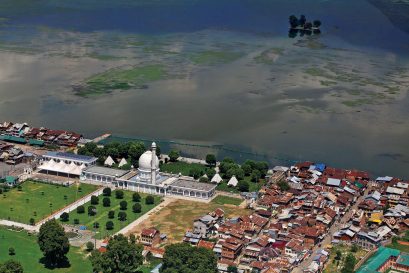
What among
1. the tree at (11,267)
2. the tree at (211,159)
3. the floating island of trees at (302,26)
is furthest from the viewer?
the floating island of trees at (302,26)

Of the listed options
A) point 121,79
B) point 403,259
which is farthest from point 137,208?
point 121,79

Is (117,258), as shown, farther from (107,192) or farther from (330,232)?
(330,232)

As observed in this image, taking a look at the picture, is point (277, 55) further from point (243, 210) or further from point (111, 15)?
point (243, 210)

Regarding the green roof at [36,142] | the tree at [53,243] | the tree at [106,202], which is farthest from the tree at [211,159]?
the tree at [53,243]

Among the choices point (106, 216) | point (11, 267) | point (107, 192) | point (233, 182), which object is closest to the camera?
point (11, 267)

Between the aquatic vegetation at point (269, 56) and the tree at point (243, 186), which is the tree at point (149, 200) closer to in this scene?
the tree at point (243, 186)

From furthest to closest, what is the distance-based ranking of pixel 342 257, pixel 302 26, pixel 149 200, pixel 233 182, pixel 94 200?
pixel 302 26
pixel 233 182
pixel 149 200
pixel 94 200
pixel 342 257
